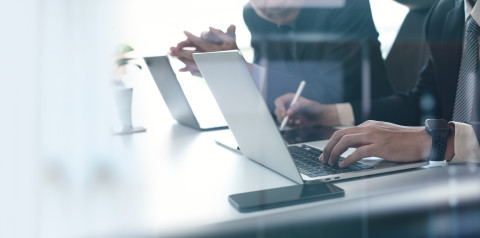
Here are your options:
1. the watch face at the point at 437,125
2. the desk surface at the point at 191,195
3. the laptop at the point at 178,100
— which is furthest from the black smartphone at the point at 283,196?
the laptop at the point at 178,100

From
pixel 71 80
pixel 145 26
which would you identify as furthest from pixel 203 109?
pixel 71 80

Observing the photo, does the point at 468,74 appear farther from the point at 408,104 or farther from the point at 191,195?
the point at 191,195

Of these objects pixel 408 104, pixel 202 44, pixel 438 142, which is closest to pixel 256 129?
pixel 438 142

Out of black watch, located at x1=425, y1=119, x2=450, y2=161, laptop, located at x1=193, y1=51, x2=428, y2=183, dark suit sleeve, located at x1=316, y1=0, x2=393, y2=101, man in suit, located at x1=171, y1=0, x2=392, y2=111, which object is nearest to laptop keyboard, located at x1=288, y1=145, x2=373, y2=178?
laptop, located at x1=193, y1=51, x2=428, y2=183

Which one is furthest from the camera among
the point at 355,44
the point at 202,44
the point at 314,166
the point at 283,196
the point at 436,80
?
the point at 355,44

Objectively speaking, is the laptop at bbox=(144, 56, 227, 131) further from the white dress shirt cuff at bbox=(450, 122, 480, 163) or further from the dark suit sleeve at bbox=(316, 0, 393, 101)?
the dark suit sleeve at bbox=(316, 0, 393, 101)

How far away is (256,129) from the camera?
2.04 ft

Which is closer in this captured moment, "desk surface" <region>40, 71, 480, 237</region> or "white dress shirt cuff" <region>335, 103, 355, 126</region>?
"desk surface" <region>40, 71, 480, 237</region>

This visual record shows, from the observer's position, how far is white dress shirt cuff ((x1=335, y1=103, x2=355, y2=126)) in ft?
3.68

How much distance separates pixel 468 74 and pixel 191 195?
0.82 metres

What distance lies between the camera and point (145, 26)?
1233 millimetres

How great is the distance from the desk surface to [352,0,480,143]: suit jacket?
22.5 inches

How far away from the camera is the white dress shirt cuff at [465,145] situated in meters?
0.71

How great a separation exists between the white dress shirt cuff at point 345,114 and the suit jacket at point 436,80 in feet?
0.07
